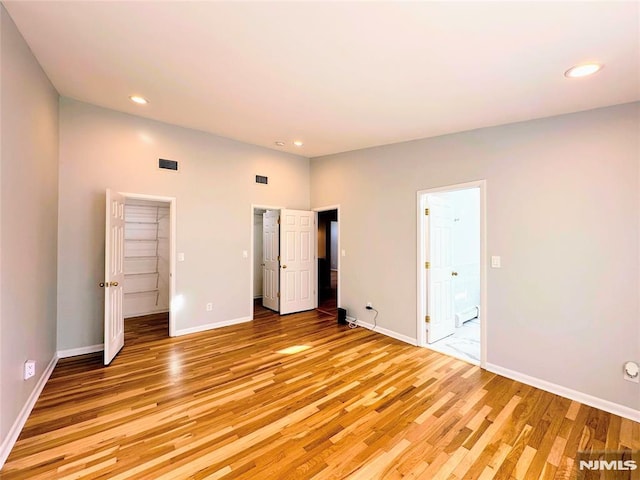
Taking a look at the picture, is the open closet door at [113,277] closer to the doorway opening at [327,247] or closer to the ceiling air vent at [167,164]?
the ceiling air vent at [167,164]

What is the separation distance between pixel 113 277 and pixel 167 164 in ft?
5.67

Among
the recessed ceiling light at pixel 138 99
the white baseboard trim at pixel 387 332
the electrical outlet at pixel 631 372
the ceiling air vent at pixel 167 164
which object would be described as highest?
the recessed ceiling light at pixel 138 99

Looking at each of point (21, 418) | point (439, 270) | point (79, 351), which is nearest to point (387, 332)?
point (439, 270)

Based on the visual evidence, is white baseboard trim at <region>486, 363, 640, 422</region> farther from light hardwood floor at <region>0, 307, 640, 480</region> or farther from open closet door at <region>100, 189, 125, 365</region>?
open closet door at <region>100, 189, 125, 365</region>

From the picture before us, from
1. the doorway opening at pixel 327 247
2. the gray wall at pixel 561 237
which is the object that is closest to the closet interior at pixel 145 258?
the doorway opening at pixel 327 247

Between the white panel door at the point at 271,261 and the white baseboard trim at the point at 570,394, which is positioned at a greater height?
the white panel door at the point at 271,261

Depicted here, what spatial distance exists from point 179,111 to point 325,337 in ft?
11.9

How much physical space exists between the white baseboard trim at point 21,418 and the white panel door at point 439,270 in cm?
417

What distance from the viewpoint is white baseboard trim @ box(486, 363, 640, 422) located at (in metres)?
2.38

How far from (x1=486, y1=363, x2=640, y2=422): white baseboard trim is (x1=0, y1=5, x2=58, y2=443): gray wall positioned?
438 cm

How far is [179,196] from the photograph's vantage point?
411cm

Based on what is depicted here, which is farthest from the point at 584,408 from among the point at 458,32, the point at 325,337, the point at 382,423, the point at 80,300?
the point at 80,300

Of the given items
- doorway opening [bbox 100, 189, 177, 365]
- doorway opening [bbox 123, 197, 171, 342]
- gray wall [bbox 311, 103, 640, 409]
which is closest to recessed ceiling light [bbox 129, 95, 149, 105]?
doorway opening [bbox 100, 189, 177, 365]

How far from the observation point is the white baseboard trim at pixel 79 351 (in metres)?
3.31
